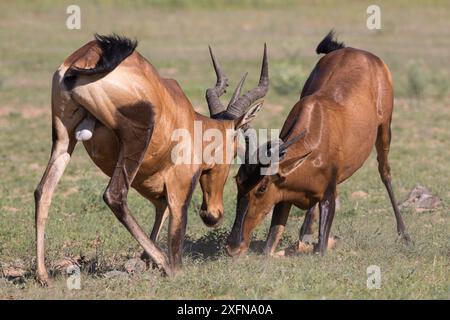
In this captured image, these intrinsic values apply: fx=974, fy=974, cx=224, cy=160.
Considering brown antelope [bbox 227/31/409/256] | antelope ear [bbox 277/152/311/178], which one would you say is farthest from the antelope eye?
antelope ear [bbox 277/152/311/178]

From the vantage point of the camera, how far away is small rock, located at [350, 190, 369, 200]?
12242mm

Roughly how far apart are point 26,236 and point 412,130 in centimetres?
871

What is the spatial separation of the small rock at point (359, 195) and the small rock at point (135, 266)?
4453mm

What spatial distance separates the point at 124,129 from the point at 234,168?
663 cm

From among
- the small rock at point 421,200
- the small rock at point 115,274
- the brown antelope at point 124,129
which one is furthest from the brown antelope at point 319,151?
the small rock at point 421,200

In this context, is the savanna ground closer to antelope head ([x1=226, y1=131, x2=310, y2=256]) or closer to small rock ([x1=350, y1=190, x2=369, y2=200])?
small rock ([x1=350, y1=190, x2=369, y2=200])

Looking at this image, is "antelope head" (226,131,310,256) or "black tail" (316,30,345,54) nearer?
"antelope head" (226,131,310,256)

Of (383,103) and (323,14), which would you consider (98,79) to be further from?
(323,14)

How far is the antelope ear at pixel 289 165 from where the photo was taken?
8695mm

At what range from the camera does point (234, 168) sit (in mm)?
14141

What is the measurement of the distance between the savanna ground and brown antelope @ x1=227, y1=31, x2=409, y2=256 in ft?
1.27

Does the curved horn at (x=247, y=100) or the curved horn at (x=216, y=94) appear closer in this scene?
the curved horn at (x=247, y=100)

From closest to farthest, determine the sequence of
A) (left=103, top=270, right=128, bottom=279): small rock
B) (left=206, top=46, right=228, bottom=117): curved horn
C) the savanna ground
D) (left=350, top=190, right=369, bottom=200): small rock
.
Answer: the savanna ground < (left=103, top=270, right=128, bottom=279): small rock < (left=206, top=46, right=228, bottom=117): curved horn < (left=350, top=190, right=369, bottom=200): small rock

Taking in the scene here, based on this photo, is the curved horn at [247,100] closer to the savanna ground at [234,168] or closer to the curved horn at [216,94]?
the curved horn at [216,94]
